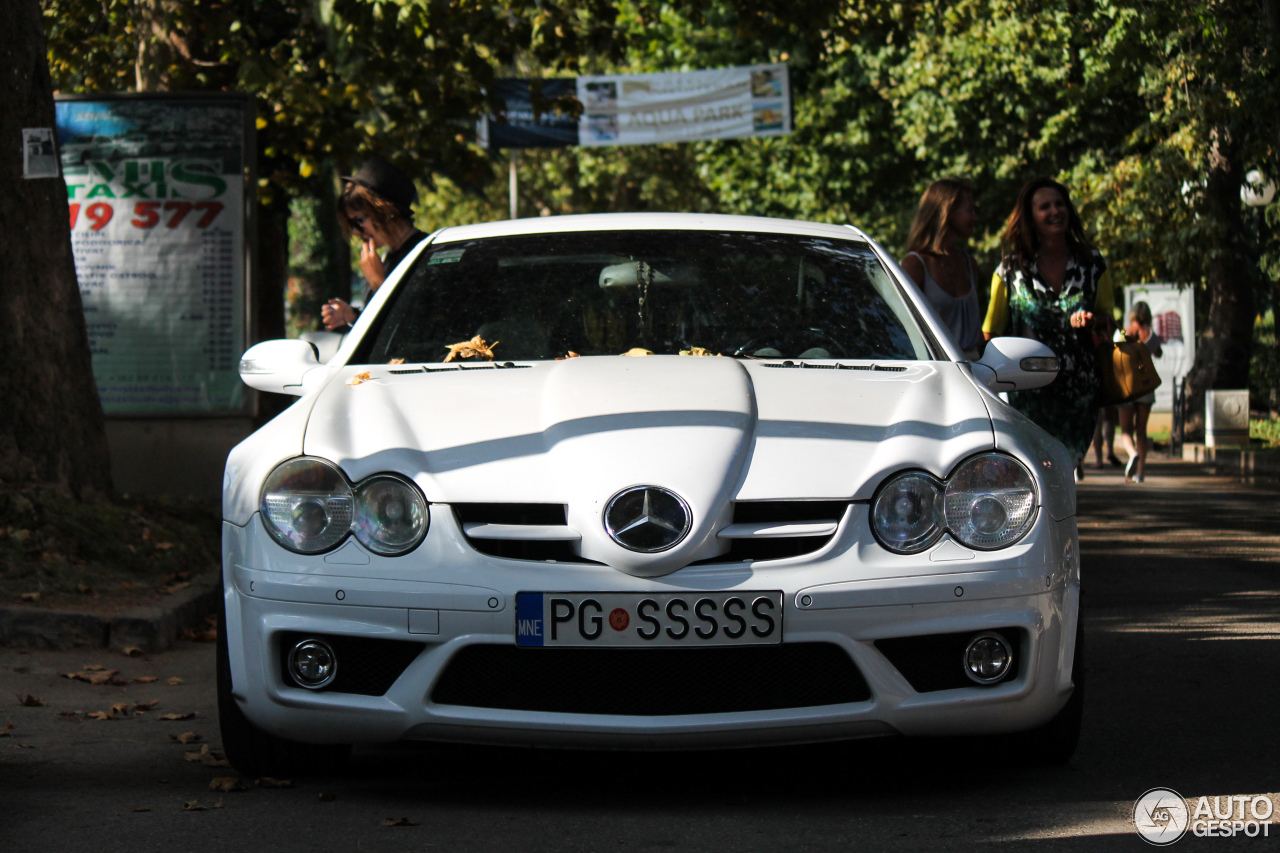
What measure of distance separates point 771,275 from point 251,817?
2260mm

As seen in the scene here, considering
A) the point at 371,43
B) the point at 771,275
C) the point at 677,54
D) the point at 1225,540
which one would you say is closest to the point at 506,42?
the point at 371,43

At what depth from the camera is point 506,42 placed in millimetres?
13281

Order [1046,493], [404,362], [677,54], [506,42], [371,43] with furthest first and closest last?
1. [677,54]
2. [506,42]
3. [371,43]
4. [404,362]
5. [1046,493]

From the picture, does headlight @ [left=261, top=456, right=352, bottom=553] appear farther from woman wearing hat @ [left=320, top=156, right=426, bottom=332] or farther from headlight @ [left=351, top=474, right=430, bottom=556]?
woman wearing hat @ [left=320, top=156, right=426, bottom=332]

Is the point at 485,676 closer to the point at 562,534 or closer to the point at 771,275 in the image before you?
the point at 562,534

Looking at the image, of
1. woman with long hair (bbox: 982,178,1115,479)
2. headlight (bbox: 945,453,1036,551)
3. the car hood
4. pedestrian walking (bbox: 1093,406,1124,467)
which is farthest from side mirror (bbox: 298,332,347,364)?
pedestrian walking (bbox: 1093,406,1124,467)

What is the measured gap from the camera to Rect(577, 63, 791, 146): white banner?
28094mm

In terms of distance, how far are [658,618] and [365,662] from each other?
Answer: 2.25 ft

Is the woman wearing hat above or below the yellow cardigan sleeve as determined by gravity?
above

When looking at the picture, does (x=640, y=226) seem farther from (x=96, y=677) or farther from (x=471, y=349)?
(x=96, y=677)

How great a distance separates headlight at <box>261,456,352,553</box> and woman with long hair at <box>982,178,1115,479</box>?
4.12 metres

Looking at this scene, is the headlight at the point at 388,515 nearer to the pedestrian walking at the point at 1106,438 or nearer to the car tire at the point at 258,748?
the car tire at the point at 258,748

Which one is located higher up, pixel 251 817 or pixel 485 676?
pixel 485 676

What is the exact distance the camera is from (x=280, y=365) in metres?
4.81
